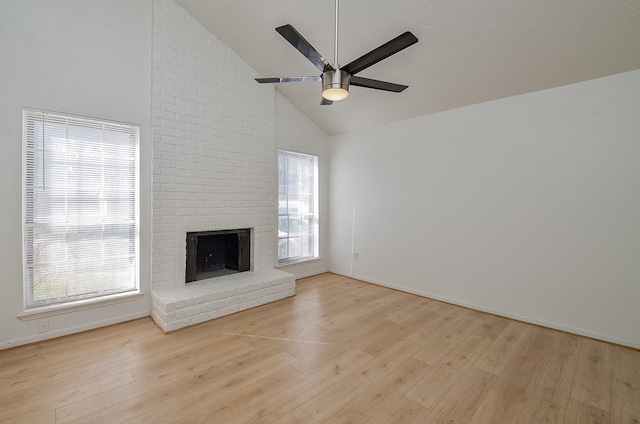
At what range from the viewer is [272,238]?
418 centimetres

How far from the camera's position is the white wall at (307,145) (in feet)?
14.3

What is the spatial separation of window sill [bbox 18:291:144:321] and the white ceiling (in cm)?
329

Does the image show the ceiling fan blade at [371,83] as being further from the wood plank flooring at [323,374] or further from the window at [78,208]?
the window at [78,208]

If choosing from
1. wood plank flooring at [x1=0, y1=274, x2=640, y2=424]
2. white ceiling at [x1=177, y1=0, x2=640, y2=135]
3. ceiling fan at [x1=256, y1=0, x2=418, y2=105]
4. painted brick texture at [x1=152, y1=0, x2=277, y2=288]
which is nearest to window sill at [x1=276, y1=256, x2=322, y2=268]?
painted brick texture at [x1=152, y1=0, x2=277, y2=288]

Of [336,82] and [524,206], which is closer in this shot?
[336,82]

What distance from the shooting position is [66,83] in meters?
2.58

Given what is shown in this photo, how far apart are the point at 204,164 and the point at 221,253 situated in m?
1.30

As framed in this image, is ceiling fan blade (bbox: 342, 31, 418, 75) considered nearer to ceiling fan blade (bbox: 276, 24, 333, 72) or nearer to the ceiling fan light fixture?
the ceiling fan light fixture

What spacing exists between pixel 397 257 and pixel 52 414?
384cm

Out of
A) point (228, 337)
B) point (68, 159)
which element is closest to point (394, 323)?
point (228, 337)

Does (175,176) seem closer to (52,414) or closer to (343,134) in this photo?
(52,414)

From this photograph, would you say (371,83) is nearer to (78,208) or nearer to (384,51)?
(384,51)

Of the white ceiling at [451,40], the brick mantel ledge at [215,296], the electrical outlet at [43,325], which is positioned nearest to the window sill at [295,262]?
the brick mantel ledge at [215,296]

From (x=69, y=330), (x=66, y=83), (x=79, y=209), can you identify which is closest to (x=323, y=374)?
(x=69, y=330)
